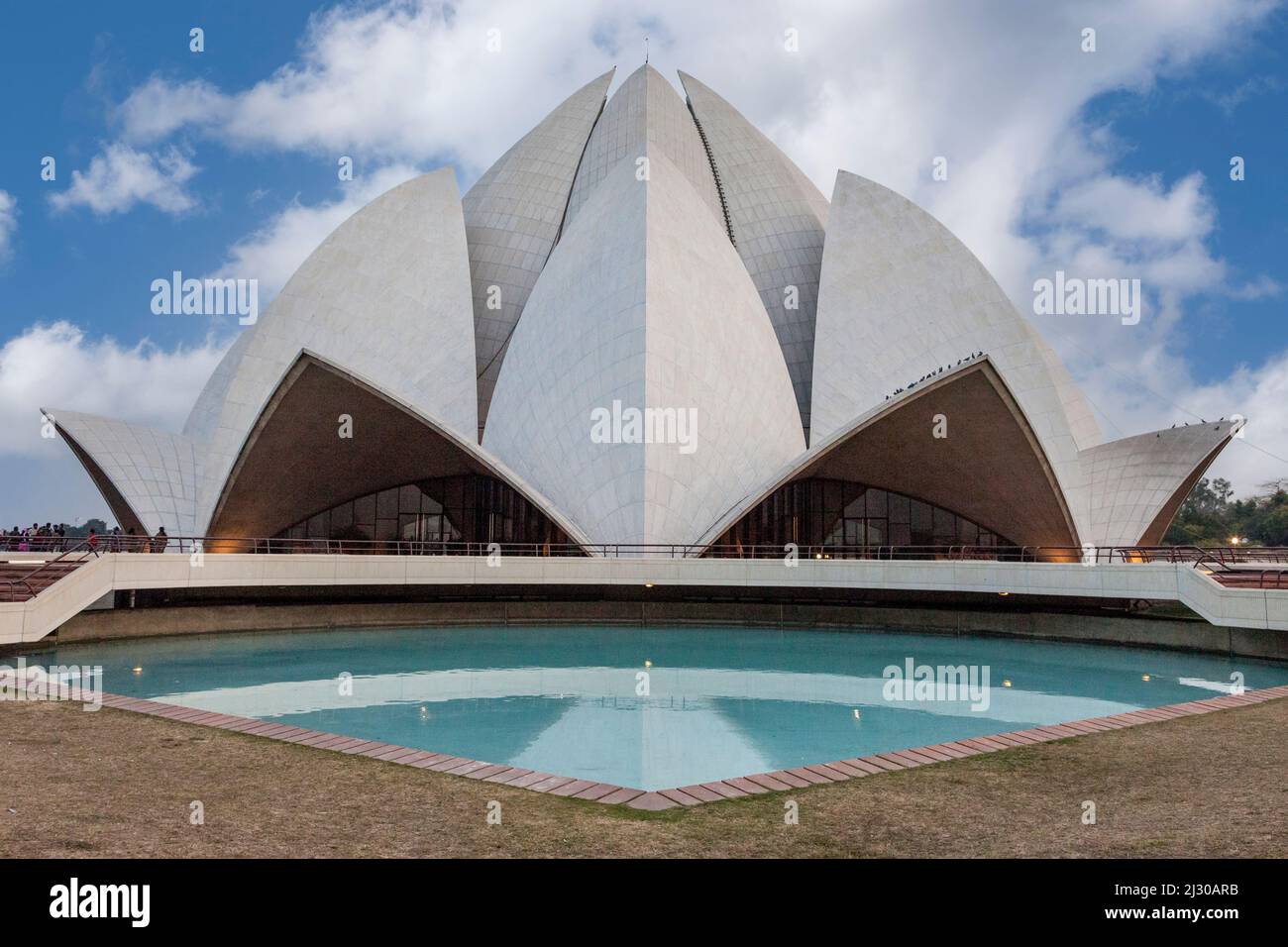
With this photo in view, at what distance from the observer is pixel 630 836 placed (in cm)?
354

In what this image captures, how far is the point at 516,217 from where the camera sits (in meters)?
30.7

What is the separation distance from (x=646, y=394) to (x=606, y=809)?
52.9ft

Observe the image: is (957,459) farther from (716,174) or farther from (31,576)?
(31,576)

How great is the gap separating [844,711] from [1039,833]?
5157 millimetres

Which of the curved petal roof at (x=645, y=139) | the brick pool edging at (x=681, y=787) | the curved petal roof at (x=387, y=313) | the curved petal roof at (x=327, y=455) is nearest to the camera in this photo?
the brick pool edging at (x=681, y=787)

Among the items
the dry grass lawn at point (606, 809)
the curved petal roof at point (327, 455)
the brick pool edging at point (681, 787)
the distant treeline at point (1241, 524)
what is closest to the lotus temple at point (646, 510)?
A: the brick pool edging at point (681, 787)

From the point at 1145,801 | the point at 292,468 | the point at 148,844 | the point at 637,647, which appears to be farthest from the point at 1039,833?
the point at 292,468

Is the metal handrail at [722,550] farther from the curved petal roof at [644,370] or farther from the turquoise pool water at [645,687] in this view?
the turquoise pool water at [645,687]

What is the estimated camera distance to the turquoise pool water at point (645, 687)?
23.5 feet

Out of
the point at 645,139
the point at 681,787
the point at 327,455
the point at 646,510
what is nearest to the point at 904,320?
the point at 645,139

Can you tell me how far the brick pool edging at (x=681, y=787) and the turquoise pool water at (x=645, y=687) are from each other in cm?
136

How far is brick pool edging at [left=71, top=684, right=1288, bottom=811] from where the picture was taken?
4.29m
